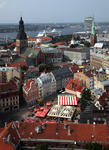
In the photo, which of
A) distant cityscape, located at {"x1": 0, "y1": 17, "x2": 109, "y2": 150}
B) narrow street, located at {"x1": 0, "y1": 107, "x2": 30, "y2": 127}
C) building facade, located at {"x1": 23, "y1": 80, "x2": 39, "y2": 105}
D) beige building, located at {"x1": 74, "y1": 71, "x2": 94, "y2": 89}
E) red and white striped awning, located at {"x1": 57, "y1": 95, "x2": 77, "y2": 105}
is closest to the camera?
distant cityscape, located at {"x1": 0, "y1": 17, "x2": 109, "y2": 150}

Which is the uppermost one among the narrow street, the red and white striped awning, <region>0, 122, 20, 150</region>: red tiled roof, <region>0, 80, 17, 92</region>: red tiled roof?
<region>0, 80, 17, 92</region>: red tiled roof

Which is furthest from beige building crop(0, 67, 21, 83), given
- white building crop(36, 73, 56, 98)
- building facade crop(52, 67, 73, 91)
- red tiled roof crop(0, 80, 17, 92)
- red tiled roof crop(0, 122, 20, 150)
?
red tiled roof crop(0, 122, 20, 150)

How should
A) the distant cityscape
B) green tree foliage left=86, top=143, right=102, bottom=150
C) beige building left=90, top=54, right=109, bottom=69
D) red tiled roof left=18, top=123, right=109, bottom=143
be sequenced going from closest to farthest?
green tree foliage left=86, top=143, right=102, bottom=150 → red tiled roof left=18, top=123, right=109, bottom=143 → the distant cityscape → beige building left=90, top=54, right=109, bottom=69

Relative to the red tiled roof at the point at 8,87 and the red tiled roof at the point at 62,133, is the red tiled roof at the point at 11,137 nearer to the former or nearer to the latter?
the red tiled roof at the point at 62,133

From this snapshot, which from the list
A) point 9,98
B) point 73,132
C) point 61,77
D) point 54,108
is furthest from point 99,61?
point 73,132

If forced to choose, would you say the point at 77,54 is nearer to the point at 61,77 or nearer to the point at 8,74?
the point at 61,77

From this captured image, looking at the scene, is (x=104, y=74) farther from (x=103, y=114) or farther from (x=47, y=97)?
(x=103, y=114)

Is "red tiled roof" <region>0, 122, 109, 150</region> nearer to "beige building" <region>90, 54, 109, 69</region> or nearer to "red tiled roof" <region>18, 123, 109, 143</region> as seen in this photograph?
"red tiled roof" <region>18, 123, 109, 143</region>

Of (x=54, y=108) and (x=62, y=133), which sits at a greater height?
(x=62, y=133)

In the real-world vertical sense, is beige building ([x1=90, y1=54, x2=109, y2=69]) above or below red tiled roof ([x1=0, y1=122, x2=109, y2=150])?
above

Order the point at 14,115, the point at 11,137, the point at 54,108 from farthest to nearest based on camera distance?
the point at 14,115 < the point at 54,108 < the point at 11,137

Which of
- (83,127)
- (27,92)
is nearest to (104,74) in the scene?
(27,92)

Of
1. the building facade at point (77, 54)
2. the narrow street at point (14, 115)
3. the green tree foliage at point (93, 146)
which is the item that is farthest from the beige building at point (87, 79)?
the building facade at point (77, 54)
